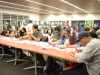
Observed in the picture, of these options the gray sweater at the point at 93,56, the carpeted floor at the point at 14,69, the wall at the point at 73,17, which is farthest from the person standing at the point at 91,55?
the wall at the point at 73,17

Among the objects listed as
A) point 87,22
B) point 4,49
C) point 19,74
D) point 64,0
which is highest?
point 64,0

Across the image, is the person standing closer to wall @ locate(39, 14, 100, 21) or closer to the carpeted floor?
the carpeted floor

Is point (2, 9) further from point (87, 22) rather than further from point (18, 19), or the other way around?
point (87, 22)

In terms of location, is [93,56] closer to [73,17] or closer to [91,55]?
[91,55]

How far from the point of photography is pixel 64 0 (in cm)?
684

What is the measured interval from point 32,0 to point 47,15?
369 inches

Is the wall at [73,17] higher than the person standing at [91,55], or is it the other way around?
the wall at [73,17]

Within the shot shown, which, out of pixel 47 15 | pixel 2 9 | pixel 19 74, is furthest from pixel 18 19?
pixel 19 74

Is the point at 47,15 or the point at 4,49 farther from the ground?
the point at 47,15

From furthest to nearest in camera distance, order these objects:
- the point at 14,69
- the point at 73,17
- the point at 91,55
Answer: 1. the point at 73,17
2. the point at 14,69
3. the point at 91,55

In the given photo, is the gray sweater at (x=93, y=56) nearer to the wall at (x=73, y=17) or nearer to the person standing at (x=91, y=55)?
the person standing at (x=91, y=55)

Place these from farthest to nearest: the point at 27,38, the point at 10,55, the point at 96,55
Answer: the point at 10,55
the point at 27,38
the point at 96,55

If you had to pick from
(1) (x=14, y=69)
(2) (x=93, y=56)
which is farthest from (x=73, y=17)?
(2) (x=93, y=56)

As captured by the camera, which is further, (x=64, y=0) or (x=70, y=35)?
(x=64, y=0)
